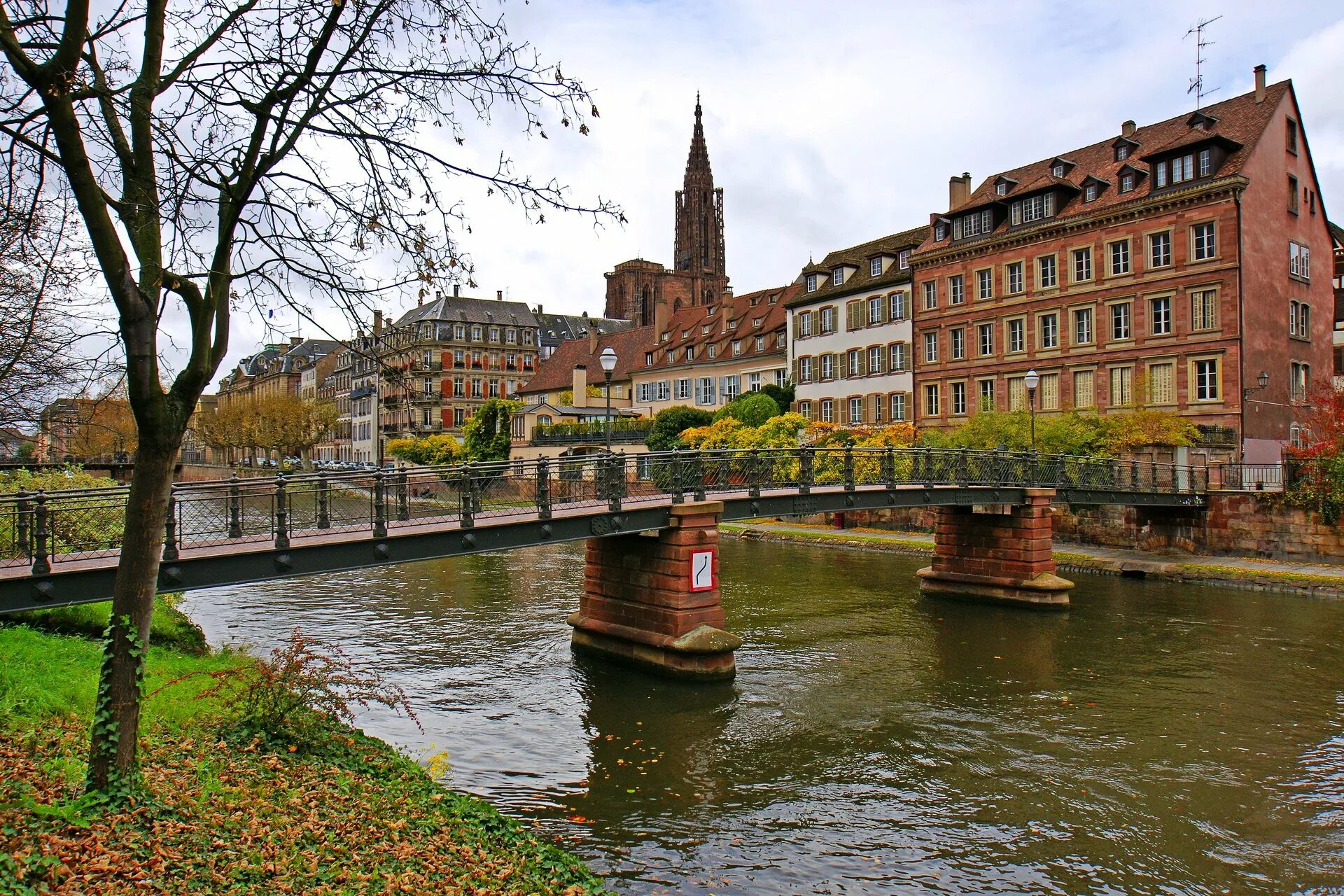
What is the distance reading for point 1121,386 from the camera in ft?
128

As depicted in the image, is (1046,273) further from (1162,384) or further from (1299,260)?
(1299,260)

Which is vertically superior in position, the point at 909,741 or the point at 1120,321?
the point at 1120,321

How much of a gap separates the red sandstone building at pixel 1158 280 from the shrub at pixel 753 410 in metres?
10.3

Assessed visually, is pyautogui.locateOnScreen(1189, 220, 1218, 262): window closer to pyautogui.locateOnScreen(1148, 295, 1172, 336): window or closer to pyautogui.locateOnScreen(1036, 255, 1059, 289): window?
pyautogui.locateOnScreen(1148, 295, 1172, 336): window

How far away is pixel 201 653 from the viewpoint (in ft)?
53.1

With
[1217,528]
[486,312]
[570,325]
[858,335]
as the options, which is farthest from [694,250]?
[1217,528]

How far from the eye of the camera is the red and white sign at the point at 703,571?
17.7 m

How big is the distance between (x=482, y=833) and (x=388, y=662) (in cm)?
1063

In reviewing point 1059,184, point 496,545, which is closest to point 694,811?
point 496,545

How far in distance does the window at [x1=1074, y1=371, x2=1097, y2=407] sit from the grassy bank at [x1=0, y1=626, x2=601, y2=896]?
3627 cm

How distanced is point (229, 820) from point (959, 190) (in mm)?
47983

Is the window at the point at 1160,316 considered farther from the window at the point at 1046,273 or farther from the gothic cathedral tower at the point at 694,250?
the gothic cathedral tower at the point at 694,250

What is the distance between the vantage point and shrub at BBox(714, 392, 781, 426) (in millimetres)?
53562

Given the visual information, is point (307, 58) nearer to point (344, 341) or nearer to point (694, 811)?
point (344, 341)
